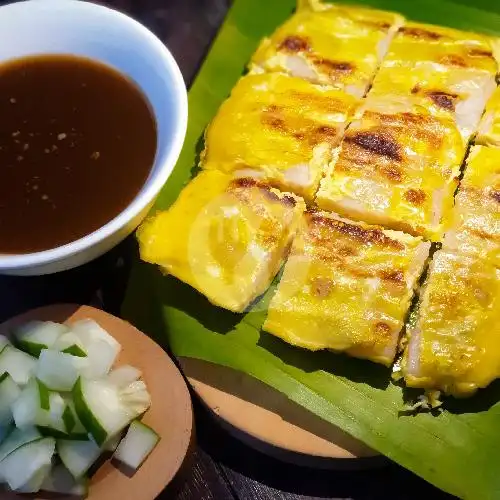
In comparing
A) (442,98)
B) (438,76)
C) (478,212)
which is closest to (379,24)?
(438,76)

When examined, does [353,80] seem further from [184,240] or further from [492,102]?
[184,240]

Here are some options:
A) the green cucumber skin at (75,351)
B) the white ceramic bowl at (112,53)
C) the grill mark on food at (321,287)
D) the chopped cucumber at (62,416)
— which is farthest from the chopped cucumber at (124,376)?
the grill mark on food at (321,287)

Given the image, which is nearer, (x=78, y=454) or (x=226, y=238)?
(x=78, y=454)

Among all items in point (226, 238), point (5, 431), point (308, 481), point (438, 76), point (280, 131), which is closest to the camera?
point (5, 431)

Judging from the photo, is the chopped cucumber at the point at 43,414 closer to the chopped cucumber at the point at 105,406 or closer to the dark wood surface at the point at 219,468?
the chopped cucumber at the point at 105,406

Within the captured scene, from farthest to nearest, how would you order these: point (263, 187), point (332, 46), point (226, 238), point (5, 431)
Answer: point (332, 46) → point (263, 187) → point (226, 238) → point (5, 431)

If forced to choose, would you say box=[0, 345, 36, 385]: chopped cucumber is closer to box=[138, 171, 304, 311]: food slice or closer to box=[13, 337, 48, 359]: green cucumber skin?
box=[13, 337, 48, 359]: green cucumber skin

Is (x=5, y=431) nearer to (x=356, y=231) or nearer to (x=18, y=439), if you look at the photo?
(x=18, y=439)

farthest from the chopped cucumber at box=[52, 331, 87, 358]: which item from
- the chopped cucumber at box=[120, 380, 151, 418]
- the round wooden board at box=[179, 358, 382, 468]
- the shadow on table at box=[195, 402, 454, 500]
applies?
the shadow on table at box=[195, 402, 454, 500]
